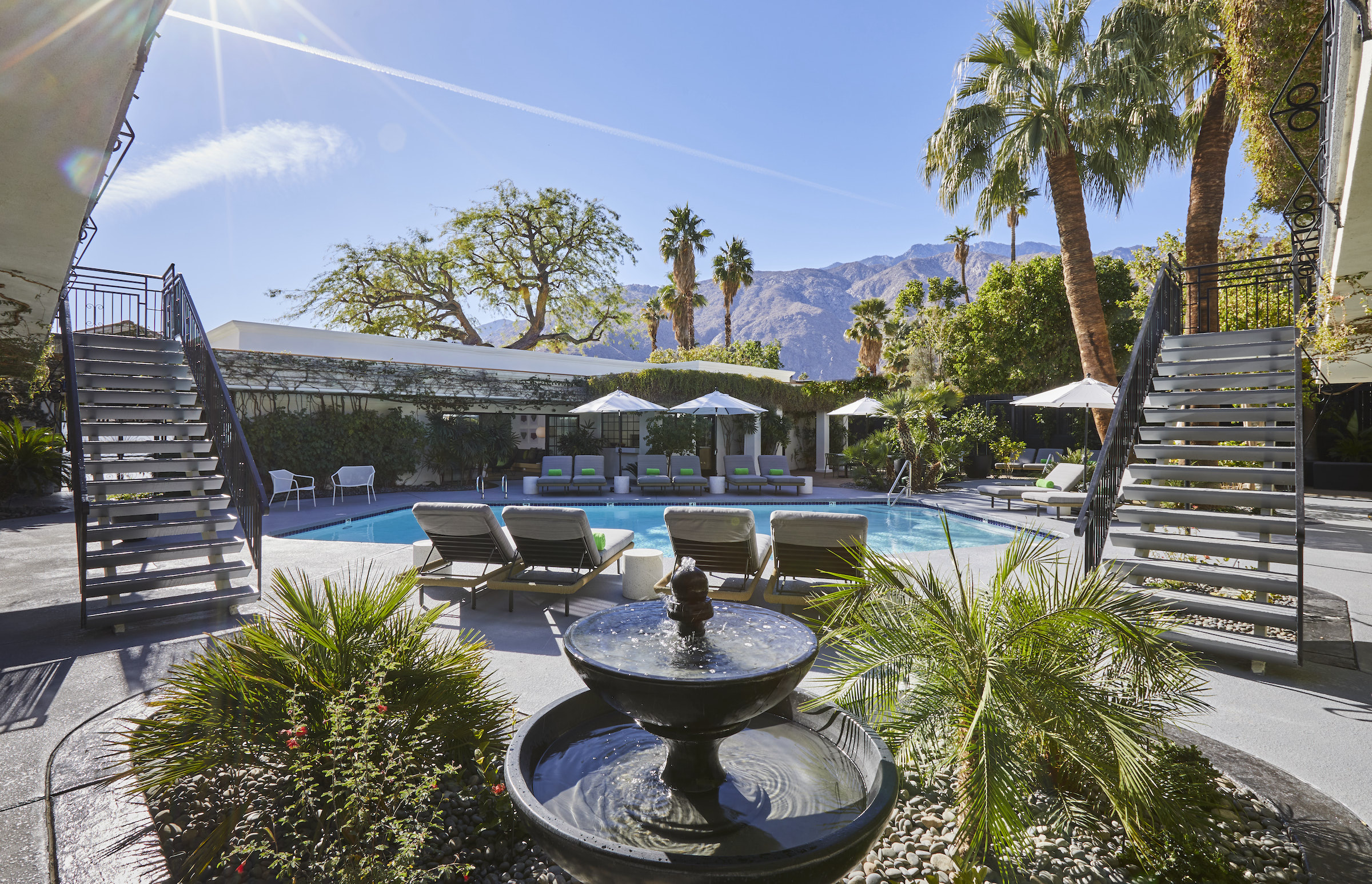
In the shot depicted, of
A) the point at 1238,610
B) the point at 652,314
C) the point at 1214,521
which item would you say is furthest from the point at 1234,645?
the point at 652,314

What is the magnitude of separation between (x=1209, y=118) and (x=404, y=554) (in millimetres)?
13243

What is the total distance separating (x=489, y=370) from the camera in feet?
57.2

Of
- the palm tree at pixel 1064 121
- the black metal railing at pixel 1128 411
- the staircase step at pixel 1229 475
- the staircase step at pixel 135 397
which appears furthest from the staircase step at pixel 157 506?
the palm tree at pixel 1064 121

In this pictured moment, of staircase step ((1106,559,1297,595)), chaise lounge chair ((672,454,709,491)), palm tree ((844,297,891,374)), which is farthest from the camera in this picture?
palm tree ((844,297,891,374))

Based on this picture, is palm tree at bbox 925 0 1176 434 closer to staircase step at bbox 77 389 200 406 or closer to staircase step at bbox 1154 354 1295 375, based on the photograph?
staircase step at bbox 1154 354 1295 375

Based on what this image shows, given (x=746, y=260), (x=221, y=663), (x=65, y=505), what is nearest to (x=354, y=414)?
(x=65, y=505)

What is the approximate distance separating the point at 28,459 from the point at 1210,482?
1826 cm

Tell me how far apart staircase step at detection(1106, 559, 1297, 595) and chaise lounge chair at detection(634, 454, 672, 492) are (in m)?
11.7

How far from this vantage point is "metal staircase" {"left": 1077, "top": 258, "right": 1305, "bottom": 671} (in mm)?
4469

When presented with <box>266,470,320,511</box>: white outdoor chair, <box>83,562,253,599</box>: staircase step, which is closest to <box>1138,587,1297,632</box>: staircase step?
<box>83,562,253,599</box>: staircase step

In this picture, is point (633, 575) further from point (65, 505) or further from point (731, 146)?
point (731, 146)

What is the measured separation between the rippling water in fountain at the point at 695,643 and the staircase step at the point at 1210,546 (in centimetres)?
437

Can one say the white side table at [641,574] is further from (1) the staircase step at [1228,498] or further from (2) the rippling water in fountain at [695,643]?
(1) the staircase step at [1228,498]

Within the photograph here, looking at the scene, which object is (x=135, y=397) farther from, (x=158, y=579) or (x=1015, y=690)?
(x=1015, y=690)
